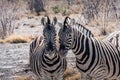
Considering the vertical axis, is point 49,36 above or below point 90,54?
above

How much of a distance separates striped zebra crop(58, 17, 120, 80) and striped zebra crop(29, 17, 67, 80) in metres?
0.18

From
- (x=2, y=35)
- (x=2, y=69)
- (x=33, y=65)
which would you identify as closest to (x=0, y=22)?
(x=2, y=35)

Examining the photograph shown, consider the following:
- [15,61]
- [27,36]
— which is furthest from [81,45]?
[27,36]

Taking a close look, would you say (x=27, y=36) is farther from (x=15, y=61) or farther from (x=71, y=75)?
(x=71, y=75)

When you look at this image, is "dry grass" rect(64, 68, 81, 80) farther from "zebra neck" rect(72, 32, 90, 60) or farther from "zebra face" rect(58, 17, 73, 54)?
"zebra face" rect(58, 17, 73, 54)

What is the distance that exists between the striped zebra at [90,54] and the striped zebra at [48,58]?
0.60 feet

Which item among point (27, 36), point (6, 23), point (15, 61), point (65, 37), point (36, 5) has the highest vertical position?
point (65, 37)

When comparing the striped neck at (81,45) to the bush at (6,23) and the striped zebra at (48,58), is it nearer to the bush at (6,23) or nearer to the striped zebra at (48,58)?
the striped zebra at (48,58)

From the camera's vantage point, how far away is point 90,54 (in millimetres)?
6605

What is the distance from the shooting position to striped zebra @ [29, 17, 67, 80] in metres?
6.21

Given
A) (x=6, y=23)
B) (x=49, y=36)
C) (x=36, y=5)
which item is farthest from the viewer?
(x=36, y=5)

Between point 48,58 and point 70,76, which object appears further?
point 70,76

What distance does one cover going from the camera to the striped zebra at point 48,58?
20.4 feet

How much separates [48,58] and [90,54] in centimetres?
73
